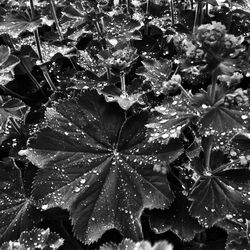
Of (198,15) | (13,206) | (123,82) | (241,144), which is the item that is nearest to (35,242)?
(13,206)

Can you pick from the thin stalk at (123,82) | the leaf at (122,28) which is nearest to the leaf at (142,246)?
the thin stalk at (123,82)

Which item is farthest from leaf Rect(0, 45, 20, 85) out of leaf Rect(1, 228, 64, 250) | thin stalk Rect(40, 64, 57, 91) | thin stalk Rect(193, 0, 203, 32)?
thin stalk Rect(193, 0, 203, 32)

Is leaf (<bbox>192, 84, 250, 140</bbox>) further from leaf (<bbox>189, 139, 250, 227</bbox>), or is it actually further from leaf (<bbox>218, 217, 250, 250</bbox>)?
leaf (<bbox>218, 217, 250, 250</bbox>)

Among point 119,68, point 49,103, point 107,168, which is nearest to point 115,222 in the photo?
point 107,168

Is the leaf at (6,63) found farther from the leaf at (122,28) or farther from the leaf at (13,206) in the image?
the leaf at (122,28)

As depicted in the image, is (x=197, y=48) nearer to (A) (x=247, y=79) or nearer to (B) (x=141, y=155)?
(B) (x=141, y=155)

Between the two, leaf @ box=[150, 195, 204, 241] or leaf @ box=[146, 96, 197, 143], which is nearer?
leaf @ box=[146, 96, 197, 143]

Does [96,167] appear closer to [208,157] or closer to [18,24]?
[208,157]

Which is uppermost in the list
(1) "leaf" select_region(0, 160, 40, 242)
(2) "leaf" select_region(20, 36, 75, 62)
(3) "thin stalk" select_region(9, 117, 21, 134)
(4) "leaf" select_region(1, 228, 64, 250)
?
(2) "leaf" select_region(20, 36, 75, 62)
